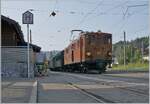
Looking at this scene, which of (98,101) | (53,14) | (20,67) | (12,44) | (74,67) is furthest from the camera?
(74,67)

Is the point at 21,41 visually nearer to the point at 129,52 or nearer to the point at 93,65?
the point at 93,65

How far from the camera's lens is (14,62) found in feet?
132

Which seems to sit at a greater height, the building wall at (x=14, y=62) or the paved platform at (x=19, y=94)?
the building wall at (x=14, y=62)

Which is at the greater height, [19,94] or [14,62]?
[14,62]

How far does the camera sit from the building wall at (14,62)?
39.5m

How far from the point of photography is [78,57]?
51469mm

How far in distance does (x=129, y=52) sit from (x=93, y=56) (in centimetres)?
8950

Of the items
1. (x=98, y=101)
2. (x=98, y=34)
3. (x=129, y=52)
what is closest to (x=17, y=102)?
(x=98, y=101)

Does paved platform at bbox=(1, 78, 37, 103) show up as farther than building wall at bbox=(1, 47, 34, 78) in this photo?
No

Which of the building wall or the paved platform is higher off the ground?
the building wall

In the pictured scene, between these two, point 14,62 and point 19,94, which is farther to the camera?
point 14,62

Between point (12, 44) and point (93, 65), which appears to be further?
point (93, 65)

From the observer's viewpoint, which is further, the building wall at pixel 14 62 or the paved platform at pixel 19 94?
the building wall at pixel 14 62

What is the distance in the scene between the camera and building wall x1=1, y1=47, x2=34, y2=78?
39469 millimetres
